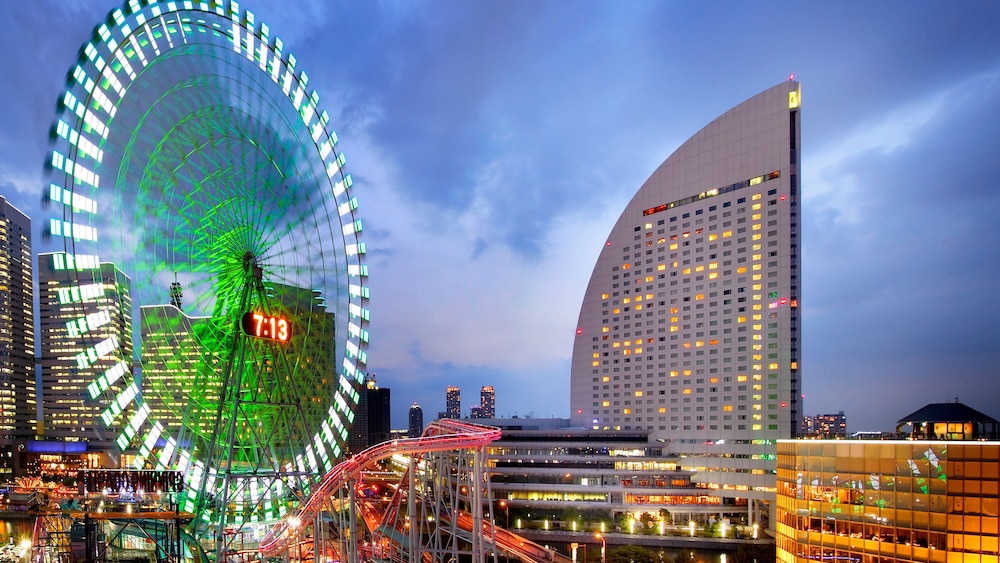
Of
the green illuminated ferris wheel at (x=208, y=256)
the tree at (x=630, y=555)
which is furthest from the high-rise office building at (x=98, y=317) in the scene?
the tree at (x=630, y=555)

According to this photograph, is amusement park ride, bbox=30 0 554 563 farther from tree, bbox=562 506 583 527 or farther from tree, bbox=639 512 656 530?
tree, bbox=639 512 656 530

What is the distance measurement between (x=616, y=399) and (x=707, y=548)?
3302 centimetres

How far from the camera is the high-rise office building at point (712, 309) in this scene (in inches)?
3590

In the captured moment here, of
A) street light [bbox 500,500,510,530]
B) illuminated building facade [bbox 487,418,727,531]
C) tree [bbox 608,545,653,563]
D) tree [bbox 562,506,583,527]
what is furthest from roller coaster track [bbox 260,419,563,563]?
illuminated building facade [bbox 487,418,727,531]

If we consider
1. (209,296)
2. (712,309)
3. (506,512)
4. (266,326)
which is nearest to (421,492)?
(266,326)

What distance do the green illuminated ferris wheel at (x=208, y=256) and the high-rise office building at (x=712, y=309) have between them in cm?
6581

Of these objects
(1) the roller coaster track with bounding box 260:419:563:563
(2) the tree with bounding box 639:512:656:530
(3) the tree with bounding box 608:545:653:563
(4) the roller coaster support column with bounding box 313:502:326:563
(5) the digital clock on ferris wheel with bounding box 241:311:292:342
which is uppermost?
(5) the digital clock on ferris wheel with bounding box 241:311:292:342

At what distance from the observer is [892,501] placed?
122 ft

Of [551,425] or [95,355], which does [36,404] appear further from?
[95,355]

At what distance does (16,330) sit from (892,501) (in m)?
222

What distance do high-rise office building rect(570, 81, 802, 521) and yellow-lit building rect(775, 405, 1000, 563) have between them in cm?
4839

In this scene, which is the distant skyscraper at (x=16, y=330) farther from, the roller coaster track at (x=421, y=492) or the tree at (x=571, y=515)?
the roller coaster track at (x=421, y=492)

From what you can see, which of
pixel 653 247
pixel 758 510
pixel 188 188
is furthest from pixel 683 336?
pixel 188 188

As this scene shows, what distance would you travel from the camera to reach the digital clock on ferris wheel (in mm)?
34625
